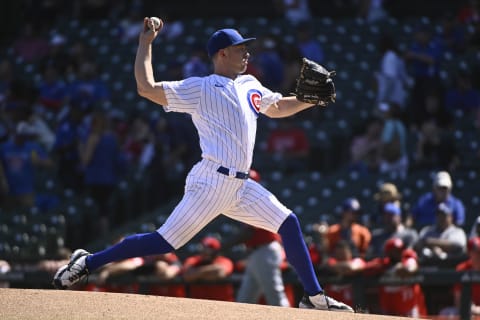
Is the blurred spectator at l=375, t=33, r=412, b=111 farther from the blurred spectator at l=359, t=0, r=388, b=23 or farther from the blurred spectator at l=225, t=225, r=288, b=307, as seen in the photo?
the blurred spectator at l=225, t=225, r=288, b=307

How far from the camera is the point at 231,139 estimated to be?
627 cm

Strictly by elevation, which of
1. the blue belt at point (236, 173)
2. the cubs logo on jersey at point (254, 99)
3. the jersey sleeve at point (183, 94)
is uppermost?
the jersey sleeve at point (183, 94)

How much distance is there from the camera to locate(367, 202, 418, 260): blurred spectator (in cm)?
934

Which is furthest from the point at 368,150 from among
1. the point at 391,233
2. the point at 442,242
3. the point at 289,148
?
the point at 442,242

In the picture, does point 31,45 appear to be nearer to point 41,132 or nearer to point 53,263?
point 41,132

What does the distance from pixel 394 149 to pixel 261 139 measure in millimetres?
1885

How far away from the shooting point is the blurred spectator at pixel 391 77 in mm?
12594

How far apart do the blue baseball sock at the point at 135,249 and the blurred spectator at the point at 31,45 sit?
9.86 m

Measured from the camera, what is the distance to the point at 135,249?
632 centimetres

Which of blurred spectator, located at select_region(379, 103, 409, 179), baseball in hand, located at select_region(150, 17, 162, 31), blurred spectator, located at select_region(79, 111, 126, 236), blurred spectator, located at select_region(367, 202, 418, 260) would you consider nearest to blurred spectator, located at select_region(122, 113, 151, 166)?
blurred spectator, located at select_region(79, 111, 126, 236)

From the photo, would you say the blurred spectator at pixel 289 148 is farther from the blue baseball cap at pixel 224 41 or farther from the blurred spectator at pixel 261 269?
the blue baseball cap at pixel 224 41

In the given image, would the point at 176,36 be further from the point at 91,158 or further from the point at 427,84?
the point at 427,84

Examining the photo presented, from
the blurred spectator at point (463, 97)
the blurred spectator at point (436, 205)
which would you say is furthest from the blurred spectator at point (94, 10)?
the blurred spectator at point (436, 205)

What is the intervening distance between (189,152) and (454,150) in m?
3.09
